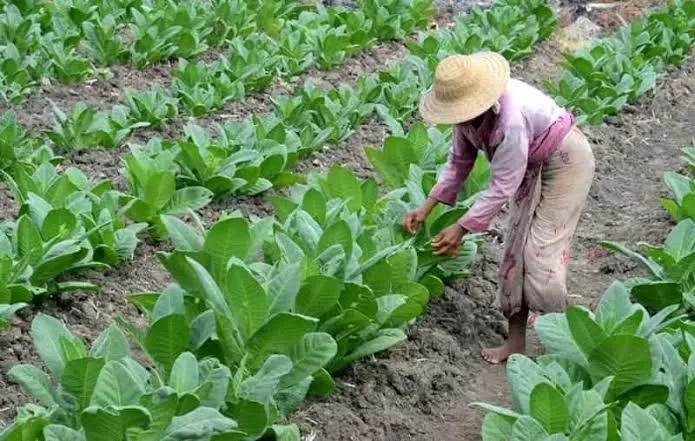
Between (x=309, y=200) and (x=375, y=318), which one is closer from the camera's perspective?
(x=375, y=318)

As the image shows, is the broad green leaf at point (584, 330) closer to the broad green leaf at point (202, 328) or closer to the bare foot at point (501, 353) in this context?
the bare foot at point (501, 353)

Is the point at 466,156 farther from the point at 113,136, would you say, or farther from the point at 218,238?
the point at 113,136

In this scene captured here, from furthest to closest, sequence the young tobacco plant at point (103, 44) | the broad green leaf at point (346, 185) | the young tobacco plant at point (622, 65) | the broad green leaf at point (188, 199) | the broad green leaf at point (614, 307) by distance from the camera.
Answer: the young tobacco plant at point (103, 44) → the young tobacco plant at point (622, 65) → the broad green leaf at point (188, 199) → the broad green leaf at point (346, 185) → the broad green leaf at point (614, 307)

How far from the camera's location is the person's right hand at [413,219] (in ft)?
16.5

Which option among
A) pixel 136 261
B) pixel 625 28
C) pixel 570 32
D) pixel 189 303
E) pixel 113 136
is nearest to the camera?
pixel 189 303

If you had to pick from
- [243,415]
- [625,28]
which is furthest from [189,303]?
[625,28]

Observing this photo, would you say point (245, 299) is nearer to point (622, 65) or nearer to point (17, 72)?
point (17, 72)

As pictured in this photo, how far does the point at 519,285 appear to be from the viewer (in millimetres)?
4980

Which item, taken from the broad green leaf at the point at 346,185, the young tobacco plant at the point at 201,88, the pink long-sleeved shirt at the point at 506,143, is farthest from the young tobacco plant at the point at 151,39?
the pink long-sleeved shirt at the point at 506,143

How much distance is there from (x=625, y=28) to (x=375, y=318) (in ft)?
22.6

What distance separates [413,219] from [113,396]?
6.72 feet

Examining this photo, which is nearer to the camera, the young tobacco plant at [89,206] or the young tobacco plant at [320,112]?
the young tobacco plant at [89,206]

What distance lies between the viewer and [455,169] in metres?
4.94

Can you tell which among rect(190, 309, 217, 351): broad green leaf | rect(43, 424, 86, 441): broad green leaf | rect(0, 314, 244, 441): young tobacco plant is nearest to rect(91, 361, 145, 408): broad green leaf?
rect(0, 314, 244, 441): young tobacco plant
